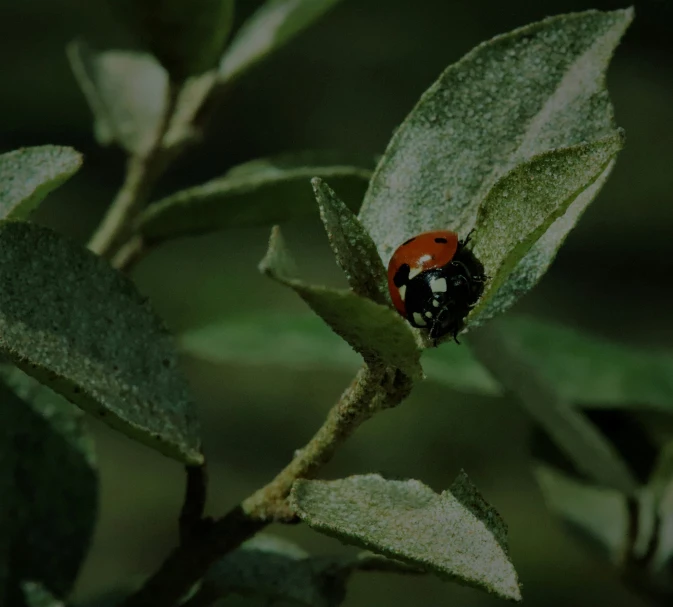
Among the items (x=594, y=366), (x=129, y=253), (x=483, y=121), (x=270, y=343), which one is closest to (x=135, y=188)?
(x=129, y=253)

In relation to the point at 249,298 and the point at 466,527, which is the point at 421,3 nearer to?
the point at 249,298

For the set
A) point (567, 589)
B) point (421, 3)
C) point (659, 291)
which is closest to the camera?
point (567, 589)

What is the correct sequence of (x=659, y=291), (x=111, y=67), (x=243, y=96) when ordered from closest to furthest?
1. (x=111, y=67)
2. (x=659, y=291)
3. (x=243, y=96)

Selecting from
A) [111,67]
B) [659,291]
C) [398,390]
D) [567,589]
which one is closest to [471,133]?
[398,390]

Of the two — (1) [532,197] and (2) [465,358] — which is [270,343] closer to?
(2) [465,358]

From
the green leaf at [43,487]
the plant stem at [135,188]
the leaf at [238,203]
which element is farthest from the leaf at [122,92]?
the green leaf at [43,487]

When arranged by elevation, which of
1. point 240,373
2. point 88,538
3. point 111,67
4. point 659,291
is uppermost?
point 111,67
